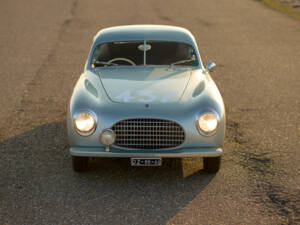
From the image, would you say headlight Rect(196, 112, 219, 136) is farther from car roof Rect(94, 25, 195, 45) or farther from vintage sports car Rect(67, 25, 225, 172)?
car roof Rect(94, 25, 195, 45)

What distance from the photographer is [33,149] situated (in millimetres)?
6875

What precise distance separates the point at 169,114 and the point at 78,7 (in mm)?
17186

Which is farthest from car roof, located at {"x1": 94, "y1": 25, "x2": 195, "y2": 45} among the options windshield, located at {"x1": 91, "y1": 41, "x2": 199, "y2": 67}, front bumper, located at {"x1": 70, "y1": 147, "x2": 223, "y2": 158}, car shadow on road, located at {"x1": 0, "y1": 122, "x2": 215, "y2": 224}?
front bumper, located at {"x1": 70, "y1": 147, "x2": 223, "y2": 158}

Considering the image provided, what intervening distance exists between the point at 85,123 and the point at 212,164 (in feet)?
5.16

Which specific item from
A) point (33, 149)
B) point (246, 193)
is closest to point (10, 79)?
point (33, 149)

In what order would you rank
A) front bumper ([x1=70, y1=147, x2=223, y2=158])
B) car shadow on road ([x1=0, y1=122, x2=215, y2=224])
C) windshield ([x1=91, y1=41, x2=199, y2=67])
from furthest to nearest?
windshield ([x1=91, y1=41, x2=199, y2=67])
front bumper ([x1=70, y1=147, x2=223, y2=158])
car shadow on road ([x1=0, y1=122, x2=215, y2=224])

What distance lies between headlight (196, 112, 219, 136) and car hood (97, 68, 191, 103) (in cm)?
41

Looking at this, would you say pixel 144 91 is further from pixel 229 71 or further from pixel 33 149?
pixel 229 71

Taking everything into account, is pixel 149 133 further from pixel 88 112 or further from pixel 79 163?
pixel 79 163

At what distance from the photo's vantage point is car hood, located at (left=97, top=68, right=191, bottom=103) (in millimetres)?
5898

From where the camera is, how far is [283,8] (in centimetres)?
2159

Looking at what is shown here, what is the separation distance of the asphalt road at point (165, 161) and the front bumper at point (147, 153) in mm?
384

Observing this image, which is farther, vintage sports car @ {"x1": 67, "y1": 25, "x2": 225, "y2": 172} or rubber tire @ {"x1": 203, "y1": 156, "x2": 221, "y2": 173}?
rubber tire @ {"x1": 203, "y1": 156, "x2": 221, "y2": 173}

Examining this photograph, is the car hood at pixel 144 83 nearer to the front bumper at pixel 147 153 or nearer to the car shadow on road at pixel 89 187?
the front bumper at pixel 147 153
